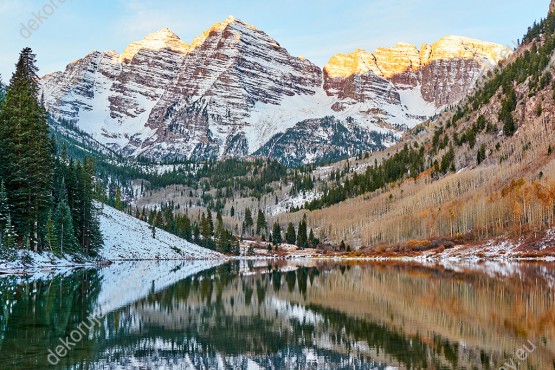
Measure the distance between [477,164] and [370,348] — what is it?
183335 mm

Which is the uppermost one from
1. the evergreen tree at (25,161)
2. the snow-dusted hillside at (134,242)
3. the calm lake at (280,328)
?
the evergreen tree at (25,161)

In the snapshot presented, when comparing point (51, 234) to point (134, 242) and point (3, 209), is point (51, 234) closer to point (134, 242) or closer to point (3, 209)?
point (3, 209)

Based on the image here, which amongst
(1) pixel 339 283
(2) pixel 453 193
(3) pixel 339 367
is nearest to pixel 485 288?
(1) pixel 339 283

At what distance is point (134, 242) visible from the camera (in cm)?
13588

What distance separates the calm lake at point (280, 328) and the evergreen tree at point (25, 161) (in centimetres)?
2419

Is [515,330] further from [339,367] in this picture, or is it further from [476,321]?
[339,367]

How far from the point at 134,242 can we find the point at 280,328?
106927mm

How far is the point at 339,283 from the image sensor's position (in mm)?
65562

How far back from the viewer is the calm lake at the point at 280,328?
25219 mm

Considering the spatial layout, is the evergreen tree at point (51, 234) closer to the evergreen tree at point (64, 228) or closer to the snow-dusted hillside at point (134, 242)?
the evergreen tree at point (64, 228)

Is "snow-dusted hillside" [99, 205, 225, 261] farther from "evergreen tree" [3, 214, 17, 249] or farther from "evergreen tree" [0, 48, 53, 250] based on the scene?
"evergreen tree" [3, 214, 17, 249]
